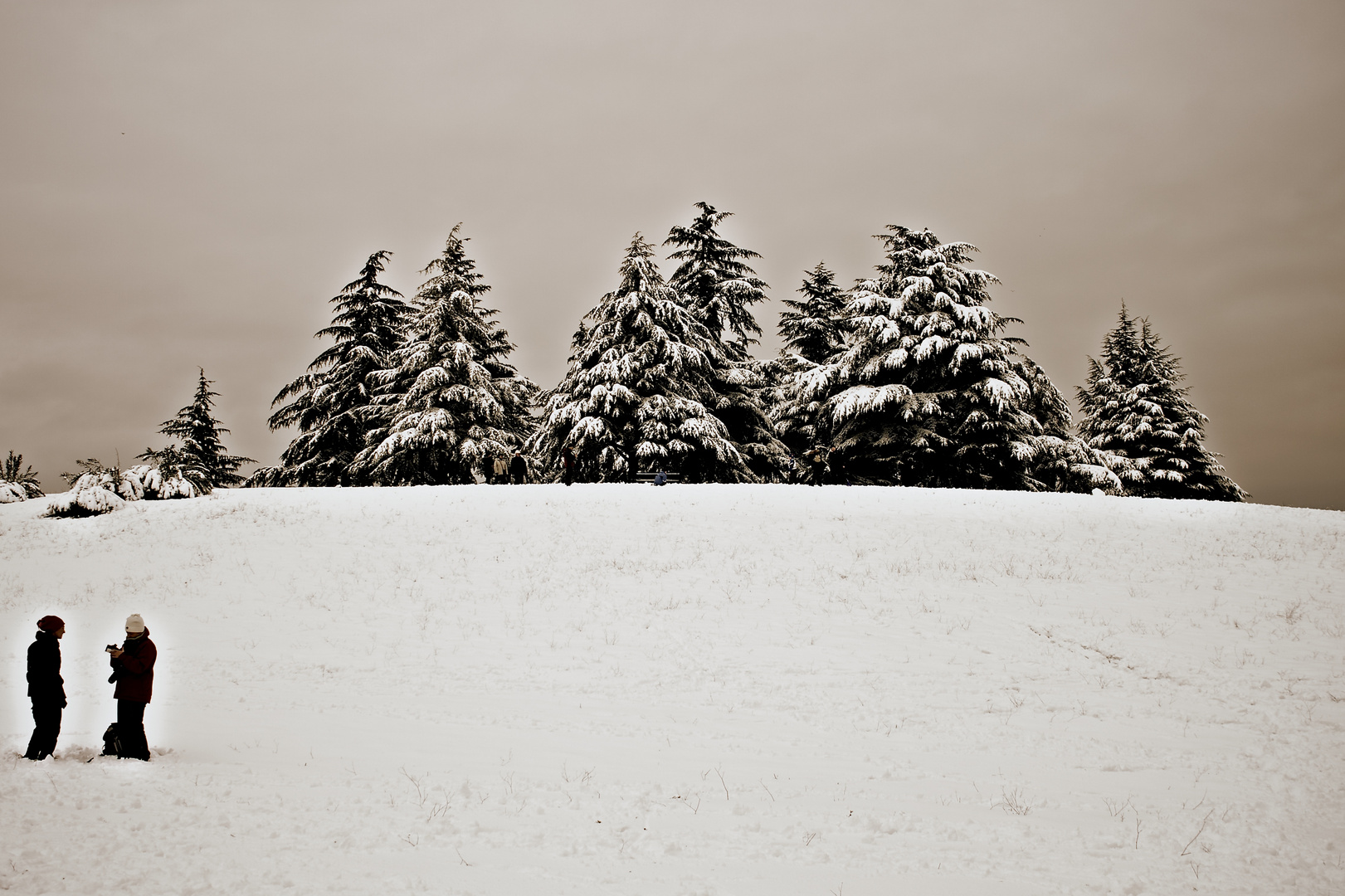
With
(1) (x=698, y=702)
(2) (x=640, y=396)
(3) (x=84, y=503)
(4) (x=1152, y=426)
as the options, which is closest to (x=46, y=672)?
(1) (x=698, y=702)

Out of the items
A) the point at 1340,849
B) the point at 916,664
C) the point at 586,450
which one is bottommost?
the point at 1340,849

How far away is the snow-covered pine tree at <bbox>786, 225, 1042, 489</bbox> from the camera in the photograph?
1100 inches

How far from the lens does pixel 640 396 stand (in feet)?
96.0

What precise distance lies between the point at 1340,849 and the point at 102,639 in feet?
55.9

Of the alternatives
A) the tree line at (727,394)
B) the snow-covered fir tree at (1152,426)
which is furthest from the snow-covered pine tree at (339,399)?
the snow-covered fir tree at (1152,426)

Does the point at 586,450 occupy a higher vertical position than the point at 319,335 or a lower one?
lower

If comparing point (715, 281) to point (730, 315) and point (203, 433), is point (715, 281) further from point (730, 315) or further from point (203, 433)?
point (203, 433)

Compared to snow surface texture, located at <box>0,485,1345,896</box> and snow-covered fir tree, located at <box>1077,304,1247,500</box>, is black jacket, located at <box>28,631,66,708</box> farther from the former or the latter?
snow-covered fir tree, located at <box>1077,304,1247,500</box>

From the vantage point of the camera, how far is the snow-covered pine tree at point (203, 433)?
3894cm

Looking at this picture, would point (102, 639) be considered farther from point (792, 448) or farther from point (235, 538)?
point (792, 448)

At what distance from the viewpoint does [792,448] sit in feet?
117

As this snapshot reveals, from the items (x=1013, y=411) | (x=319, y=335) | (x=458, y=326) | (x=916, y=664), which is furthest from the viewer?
(x=319, y=335)

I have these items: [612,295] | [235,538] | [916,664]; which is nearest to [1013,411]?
[612,295]

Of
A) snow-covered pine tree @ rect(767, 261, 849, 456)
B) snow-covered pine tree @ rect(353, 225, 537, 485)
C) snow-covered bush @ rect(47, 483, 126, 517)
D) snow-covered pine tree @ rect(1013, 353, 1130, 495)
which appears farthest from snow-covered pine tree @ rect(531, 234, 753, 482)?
snow-covered bush @ rect(47, 483, 126, 517)
